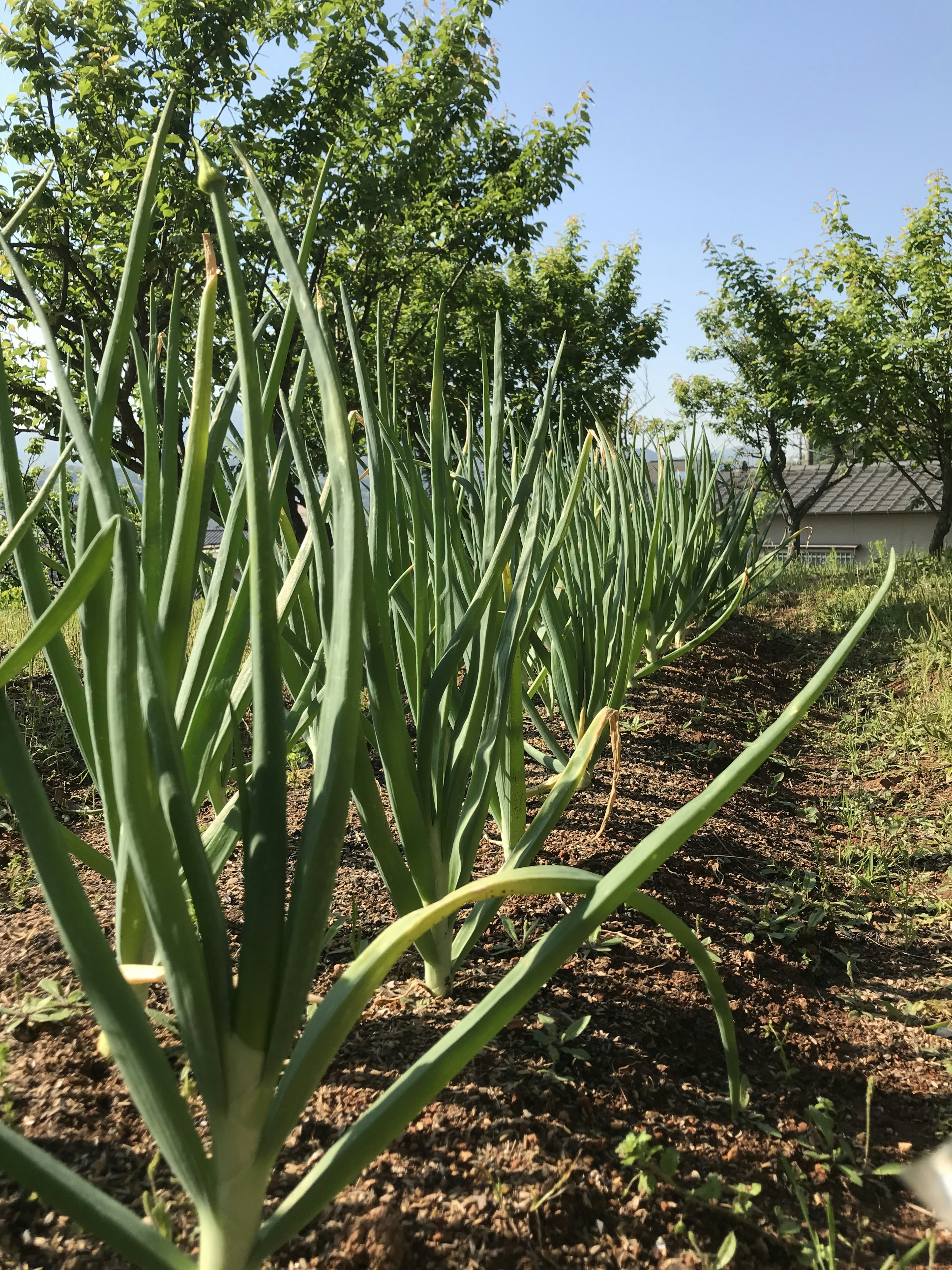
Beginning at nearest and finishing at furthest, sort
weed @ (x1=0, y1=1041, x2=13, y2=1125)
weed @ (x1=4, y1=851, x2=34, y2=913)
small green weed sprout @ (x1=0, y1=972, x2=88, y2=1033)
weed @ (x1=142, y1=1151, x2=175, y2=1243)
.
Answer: weed @ (x1=142, y1=1151, x2=175, y2=1243)
weed @ (x1=0, y1=1041, x2=13, y2=1125)
small green weed sprout @ (x1=0, y1=972, x2=88, y2=1033)
weed @ (x1=4, y1=851, x2=34, y2=913)

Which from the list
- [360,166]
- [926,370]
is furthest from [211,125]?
[926,370]

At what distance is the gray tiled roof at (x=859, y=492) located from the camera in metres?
23.9

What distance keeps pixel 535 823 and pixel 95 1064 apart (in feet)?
1.60

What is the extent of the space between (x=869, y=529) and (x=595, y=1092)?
26701mm

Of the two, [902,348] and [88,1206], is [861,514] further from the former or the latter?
[88,1206]

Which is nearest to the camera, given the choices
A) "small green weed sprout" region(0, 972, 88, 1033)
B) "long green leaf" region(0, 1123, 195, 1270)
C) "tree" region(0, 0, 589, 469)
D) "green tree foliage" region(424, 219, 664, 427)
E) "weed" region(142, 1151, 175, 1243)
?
"long green leaf" region(0, 1123, 195, 1270)

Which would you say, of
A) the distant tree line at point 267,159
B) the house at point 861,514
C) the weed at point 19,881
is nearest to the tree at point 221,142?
the distant tree line at point 267,159

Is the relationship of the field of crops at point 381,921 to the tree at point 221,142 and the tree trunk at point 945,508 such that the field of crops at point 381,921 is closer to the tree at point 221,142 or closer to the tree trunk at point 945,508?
the tree at point 221,142

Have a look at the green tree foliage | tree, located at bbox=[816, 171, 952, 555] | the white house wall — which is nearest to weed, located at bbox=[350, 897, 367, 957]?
the green tree foliage

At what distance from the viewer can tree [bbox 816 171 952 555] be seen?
10.1 metres

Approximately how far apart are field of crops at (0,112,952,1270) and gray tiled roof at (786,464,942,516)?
23720mm

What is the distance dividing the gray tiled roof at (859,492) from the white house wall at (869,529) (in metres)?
0.19

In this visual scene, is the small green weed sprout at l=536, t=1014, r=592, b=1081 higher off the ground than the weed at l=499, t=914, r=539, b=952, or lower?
lower

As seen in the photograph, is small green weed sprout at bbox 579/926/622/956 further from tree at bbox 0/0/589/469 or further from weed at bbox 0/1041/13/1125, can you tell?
tree at bbox 0/0/589/469
